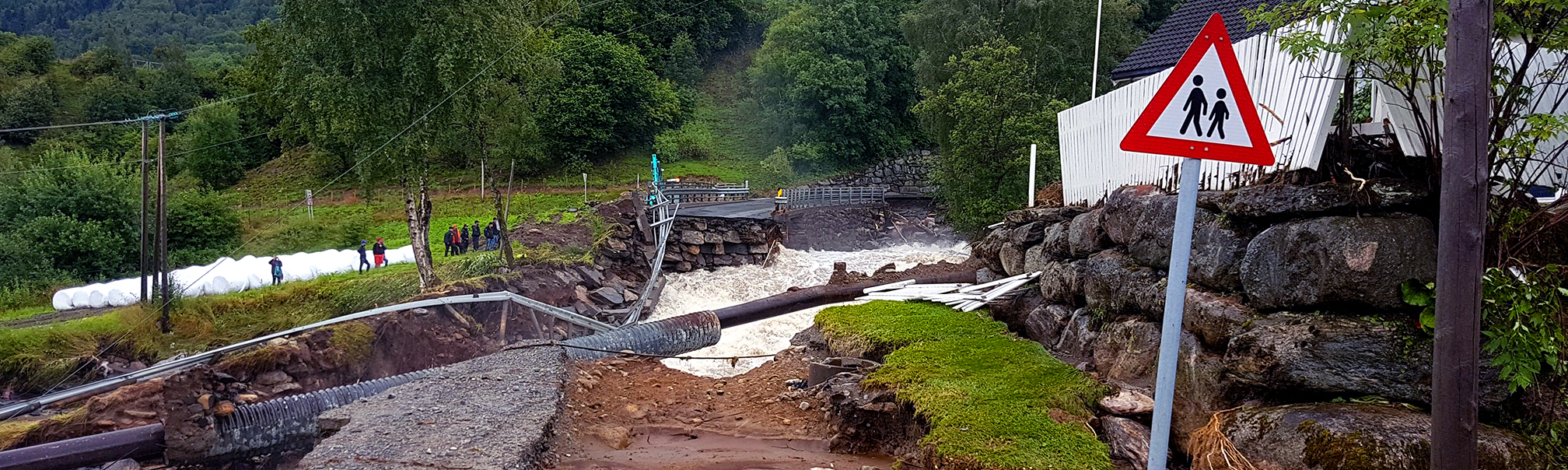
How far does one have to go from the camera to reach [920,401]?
718 centimetres

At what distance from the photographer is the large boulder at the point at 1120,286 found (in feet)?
23.8

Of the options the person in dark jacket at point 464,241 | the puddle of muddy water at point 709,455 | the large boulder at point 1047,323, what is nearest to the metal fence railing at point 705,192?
the person in dark jacket at point 464,241

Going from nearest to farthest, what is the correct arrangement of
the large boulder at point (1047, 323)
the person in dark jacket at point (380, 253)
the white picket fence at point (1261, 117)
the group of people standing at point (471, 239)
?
the white picket fence at point (1261, 117), the large boulder at point (1047, 323), the person in dark jacket at point (380, 253), the group of people standing at point (471, 239)

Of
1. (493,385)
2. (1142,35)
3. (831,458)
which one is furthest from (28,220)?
(1142,35)

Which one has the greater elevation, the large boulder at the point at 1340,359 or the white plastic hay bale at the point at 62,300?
the large boulder at the point at 1340,359

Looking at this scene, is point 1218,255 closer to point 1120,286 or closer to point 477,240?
point 1120,286

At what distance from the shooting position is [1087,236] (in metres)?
9.46

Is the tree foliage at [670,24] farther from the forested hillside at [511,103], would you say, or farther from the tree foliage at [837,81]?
the tree foliage at [837,81]

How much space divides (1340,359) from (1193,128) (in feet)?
8.17

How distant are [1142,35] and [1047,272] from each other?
26901 millimetres

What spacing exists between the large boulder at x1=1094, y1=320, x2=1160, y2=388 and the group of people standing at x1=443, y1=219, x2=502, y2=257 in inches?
729

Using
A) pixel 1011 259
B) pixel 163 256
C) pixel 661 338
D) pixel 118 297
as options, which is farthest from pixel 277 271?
pixel 1011 259

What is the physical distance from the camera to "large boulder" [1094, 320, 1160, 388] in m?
6.93

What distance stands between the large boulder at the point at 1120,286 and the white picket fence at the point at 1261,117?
90cm
